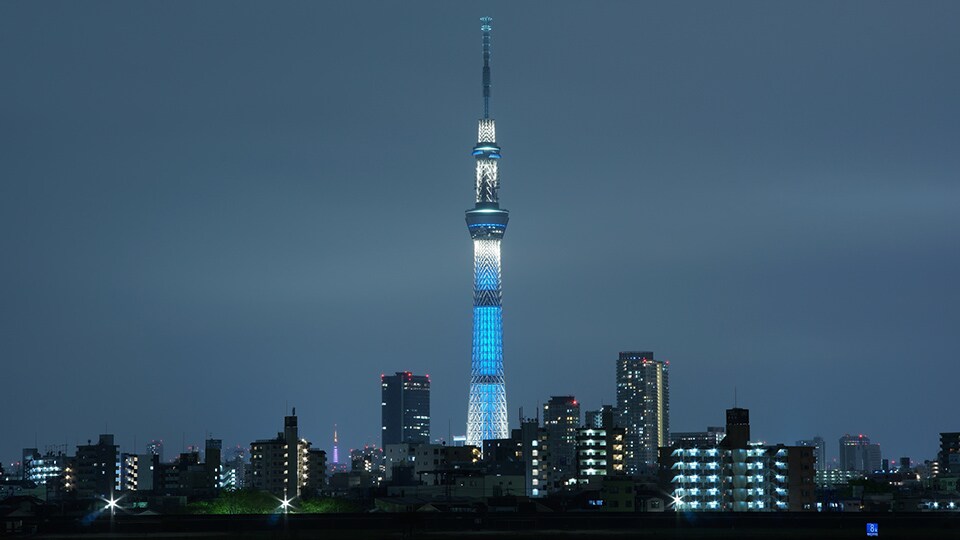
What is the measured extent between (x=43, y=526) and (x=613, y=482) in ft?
206

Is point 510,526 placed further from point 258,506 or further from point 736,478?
point 258,506

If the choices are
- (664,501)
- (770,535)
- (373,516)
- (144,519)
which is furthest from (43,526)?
(664,501)

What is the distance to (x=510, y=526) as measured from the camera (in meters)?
114

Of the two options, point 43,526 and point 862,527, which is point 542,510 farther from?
point 43,526

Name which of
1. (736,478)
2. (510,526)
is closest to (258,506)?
(736,478)

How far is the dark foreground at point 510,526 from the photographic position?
106688 mm

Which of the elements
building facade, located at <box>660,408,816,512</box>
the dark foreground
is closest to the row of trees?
building facade, located at <box>660,408,816,512</box>

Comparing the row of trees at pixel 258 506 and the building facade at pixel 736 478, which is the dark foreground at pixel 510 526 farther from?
the row of trees at pixel 258 506

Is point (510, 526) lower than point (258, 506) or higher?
lower

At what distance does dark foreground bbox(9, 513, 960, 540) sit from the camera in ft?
350

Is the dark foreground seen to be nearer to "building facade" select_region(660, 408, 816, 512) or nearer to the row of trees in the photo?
"building facade" select_region(660, 408, 816, 512)

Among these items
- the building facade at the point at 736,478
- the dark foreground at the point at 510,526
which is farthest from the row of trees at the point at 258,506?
the dark foreground at the point at 510,526

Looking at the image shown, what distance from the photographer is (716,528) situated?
112 metres

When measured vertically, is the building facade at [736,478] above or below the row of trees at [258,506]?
above
